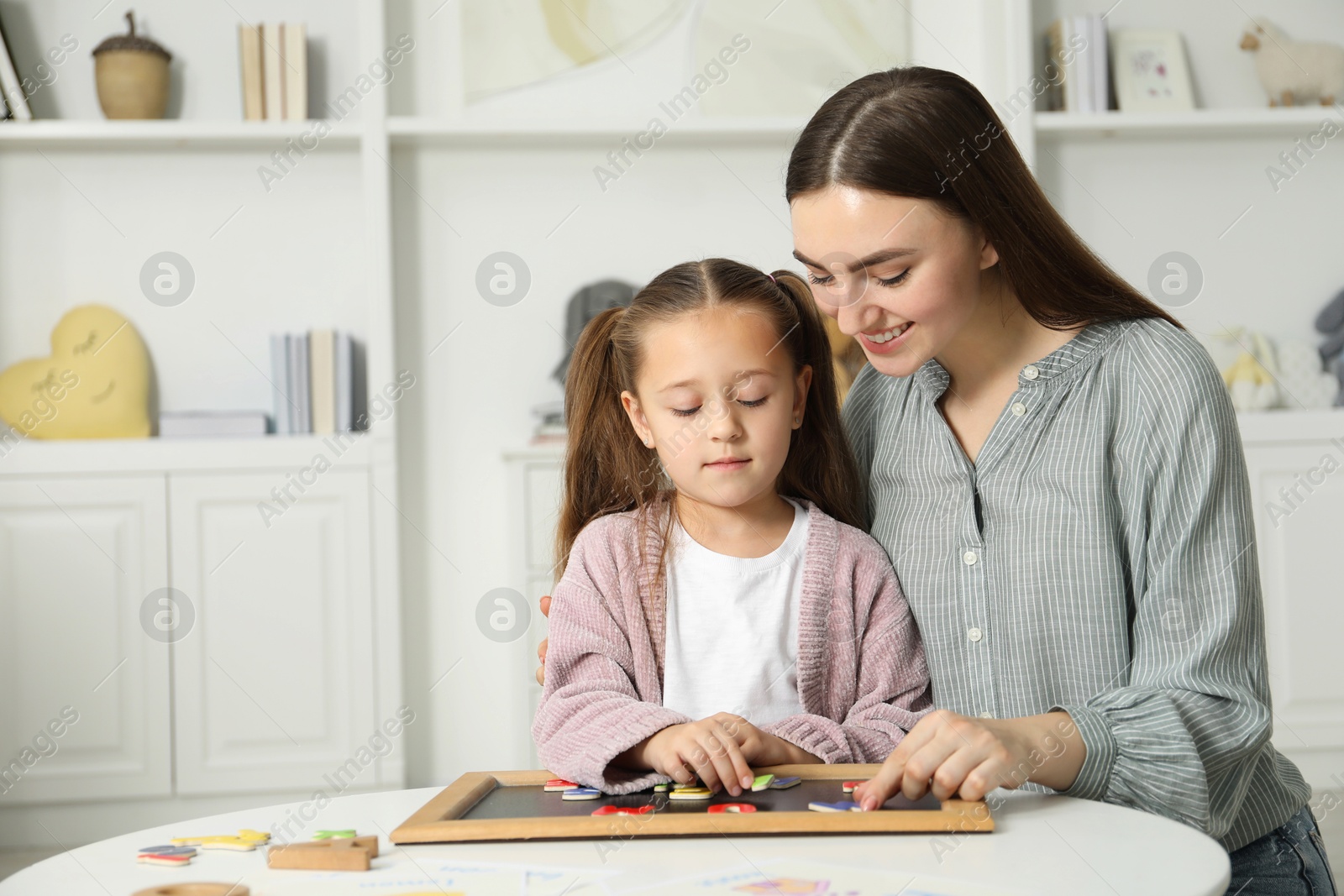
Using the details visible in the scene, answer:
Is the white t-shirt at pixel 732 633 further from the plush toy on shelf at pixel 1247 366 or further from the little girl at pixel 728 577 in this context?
the plush toy on shelf at pixel 1247 366

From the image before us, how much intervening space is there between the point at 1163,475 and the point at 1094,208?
250 cm

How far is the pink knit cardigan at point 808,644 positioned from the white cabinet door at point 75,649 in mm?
2068

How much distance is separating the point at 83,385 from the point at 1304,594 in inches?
126

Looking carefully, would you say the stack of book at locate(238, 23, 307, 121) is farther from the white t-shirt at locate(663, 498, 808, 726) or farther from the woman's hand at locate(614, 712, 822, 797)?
the woman's hand at locate(614, 712, 822, 797)

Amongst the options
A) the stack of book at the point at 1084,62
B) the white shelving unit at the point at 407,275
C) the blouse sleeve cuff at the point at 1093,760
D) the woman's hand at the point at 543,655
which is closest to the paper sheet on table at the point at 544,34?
the white shelving unit at the point at 407,275

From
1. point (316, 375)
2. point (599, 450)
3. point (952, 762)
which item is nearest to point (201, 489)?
point (316, 375)

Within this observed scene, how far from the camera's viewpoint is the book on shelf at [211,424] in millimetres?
3053

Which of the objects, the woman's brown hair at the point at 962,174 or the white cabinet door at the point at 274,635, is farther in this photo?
the white cabinet door at the point at 274,635

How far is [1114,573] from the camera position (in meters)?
1.15

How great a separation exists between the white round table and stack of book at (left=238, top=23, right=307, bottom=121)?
8.47 ft

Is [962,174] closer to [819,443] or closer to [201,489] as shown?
[819,443]

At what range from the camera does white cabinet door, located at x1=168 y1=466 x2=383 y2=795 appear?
9.63 feet

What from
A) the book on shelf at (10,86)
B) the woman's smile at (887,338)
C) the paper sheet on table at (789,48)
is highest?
the paper sheet on table at (789,48)

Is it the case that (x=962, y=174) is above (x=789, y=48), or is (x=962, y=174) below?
below
